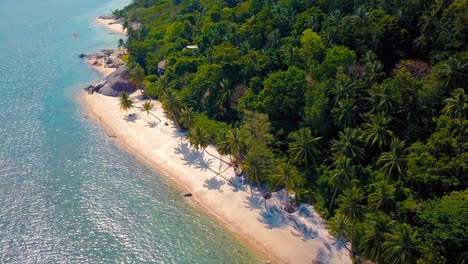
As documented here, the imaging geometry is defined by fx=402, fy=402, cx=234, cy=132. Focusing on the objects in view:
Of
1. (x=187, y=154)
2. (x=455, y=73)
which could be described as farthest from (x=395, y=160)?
(x=187, y=154)

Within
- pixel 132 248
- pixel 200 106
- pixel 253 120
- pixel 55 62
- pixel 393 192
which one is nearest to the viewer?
pixel 393 192

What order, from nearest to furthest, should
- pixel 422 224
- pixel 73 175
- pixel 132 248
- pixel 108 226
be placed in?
pixel 422 224
pixel 132 248
pixel 108 226
pixel 73 175

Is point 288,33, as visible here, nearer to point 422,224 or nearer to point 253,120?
point 253,120

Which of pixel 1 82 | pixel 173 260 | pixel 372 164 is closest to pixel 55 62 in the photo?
pixel 1 82

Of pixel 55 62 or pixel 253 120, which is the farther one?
pixel 55 62

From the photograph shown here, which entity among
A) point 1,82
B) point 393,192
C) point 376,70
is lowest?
point 1,82

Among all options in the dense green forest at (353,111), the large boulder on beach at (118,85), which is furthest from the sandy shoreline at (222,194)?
the large boulder on beach at (118,85)

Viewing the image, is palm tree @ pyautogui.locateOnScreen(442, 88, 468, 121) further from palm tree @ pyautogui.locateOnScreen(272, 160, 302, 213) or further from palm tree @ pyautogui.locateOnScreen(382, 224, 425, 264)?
palm tree @ pyautogui.locateOnScreen(272, 160, 302, 213)

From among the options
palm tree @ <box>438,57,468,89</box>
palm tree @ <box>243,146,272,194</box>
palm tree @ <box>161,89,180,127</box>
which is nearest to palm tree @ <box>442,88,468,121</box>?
Answer: palm tree @ <box>438,57,468,89</box>
